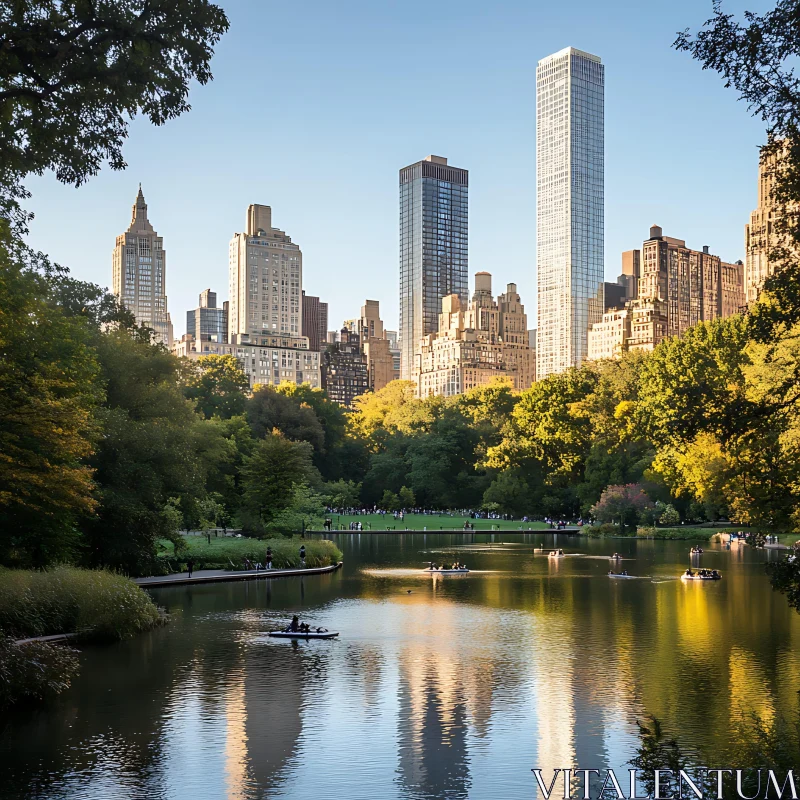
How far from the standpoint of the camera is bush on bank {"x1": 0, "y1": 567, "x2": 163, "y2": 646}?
88.5 ft

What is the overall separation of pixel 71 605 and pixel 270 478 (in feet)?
98.8

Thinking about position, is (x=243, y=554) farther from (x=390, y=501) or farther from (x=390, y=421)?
(x=390, y=421)

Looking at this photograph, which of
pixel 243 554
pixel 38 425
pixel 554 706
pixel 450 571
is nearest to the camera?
pixel 554 706

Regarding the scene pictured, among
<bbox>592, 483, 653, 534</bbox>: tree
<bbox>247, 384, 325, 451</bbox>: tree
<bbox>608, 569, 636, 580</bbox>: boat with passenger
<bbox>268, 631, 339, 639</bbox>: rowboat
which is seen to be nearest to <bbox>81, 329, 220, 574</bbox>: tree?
<bbox>268, 631, 339, 639</bbox>: rowboat

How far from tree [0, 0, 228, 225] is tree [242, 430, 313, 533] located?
4091 centimetres

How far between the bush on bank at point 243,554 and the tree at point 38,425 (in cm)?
1160

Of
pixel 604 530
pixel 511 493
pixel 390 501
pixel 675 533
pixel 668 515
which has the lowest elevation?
pixel 604 530

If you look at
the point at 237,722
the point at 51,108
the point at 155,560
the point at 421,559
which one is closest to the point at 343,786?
the point at 237,722

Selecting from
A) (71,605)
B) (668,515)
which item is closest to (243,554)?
(71,605)

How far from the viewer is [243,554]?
161ft

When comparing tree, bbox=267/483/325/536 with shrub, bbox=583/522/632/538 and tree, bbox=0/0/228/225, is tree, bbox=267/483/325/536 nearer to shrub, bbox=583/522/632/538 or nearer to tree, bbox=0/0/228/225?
shrub, bbox=583/522/632/538

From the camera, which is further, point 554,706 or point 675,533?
point 675,533

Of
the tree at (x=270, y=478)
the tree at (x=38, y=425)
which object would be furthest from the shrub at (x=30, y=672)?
the tree at (x=270, y=478)

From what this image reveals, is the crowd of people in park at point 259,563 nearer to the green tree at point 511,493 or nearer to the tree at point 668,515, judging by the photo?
the tree at point 668,515
